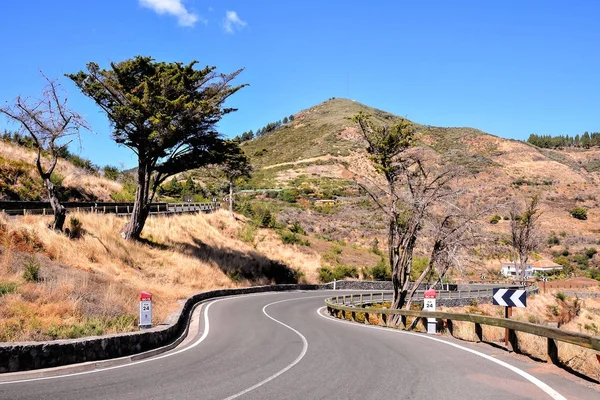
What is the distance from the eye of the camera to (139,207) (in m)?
31.2

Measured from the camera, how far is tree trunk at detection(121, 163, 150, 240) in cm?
3095

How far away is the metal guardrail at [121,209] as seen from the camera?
94.0ft

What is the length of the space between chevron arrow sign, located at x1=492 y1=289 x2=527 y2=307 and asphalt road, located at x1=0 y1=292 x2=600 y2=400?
1.18m

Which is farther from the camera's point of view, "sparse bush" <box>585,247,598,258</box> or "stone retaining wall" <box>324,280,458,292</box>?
"sparse bush" <box>585,247,598,258</box>

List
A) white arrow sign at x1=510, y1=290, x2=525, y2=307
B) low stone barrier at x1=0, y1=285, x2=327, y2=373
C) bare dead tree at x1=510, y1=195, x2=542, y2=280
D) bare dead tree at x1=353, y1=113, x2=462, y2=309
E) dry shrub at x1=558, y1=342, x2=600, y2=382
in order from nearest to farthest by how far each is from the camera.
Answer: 1. low stone barrier at x1=0, y1=285, x2=327, y2=373
2. dry shrub at x1=558, y1=342, x2=600, y2=382
3. white arrow sign at x1=510, y1=290, x2=525, y2=307
4. bare dead tree at x1=353, y1=113, x2=462, y2=309
5. bare dead tree at x1=510, y1=195, x2=542, y2=280

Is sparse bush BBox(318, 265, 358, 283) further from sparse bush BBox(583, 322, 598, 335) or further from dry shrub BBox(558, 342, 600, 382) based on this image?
dry shrub BBox(558, 342, 600, 382)

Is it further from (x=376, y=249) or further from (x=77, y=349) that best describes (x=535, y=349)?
(x=376, y=249)

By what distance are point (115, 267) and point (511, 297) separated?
20339 millimetres

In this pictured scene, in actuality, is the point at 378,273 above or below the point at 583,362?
below

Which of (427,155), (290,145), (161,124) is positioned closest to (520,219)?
(427,155)

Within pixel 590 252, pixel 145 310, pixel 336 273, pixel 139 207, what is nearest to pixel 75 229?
pixel 139 207

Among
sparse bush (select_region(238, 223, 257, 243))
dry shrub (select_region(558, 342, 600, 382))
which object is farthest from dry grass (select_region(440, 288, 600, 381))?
sparse bush (select_region(238, 223, 257, 243))

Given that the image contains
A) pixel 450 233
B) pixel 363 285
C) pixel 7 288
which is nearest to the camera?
pixel 7 288

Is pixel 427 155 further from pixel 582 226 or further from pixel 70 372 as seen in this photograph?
pixel 582 226
